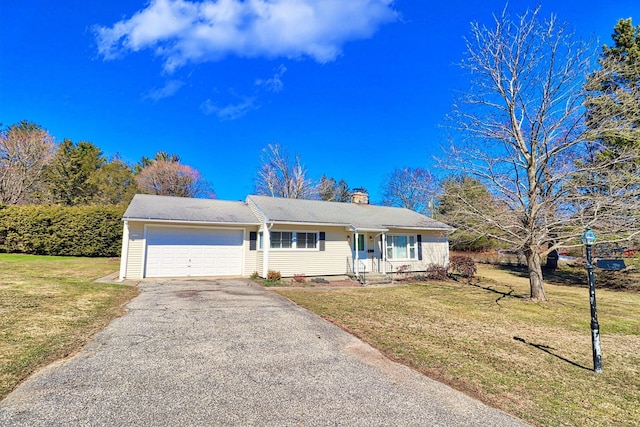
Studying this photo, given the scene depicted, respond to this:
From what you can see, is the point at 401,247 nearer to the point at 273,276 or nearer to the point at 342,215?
the point at 342,215

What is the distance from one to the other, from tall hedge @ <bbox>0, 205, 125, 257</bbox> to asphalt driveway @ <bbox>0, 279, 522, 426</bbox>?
16.3 meters

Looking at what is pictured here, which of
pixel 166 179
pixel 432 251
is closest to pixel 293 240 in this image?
pixel 432 251

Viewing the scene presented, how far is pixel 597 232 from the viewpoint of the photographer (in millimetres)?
10055

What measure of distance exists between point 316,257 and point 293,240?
142 centimetres

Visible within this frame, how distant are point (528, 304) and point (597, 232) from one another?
10.2 ft

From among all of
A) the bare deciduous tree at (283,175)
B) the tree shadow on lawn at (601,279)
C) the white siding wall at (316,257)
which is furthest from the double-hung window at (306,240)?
the bare deciduous tree at (283,175)

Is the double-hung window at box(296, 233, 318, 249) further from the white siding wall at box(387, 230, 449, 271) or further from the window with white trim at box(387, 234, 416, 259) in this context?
the white siding wall at box(387, 230, 449, 271)

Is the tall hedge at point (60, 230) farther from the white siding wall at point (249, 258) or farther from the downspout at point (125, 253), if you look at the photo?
the white siding wall at point (249, 258)

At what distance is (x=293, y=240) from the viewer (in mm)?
14961

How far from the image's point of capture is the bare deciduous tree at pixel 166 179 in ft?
111

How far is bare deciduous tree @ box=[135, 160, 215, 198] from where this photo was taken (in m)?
33.8

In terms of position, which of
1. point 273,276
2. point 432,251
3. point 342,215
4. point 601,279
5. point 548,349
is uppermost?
point 342,215

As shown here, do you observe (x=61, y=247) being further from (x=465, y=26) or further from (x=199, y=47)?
(x=465, y=26)

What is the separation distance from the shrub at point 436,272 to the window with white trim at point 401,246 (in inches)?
42.0
